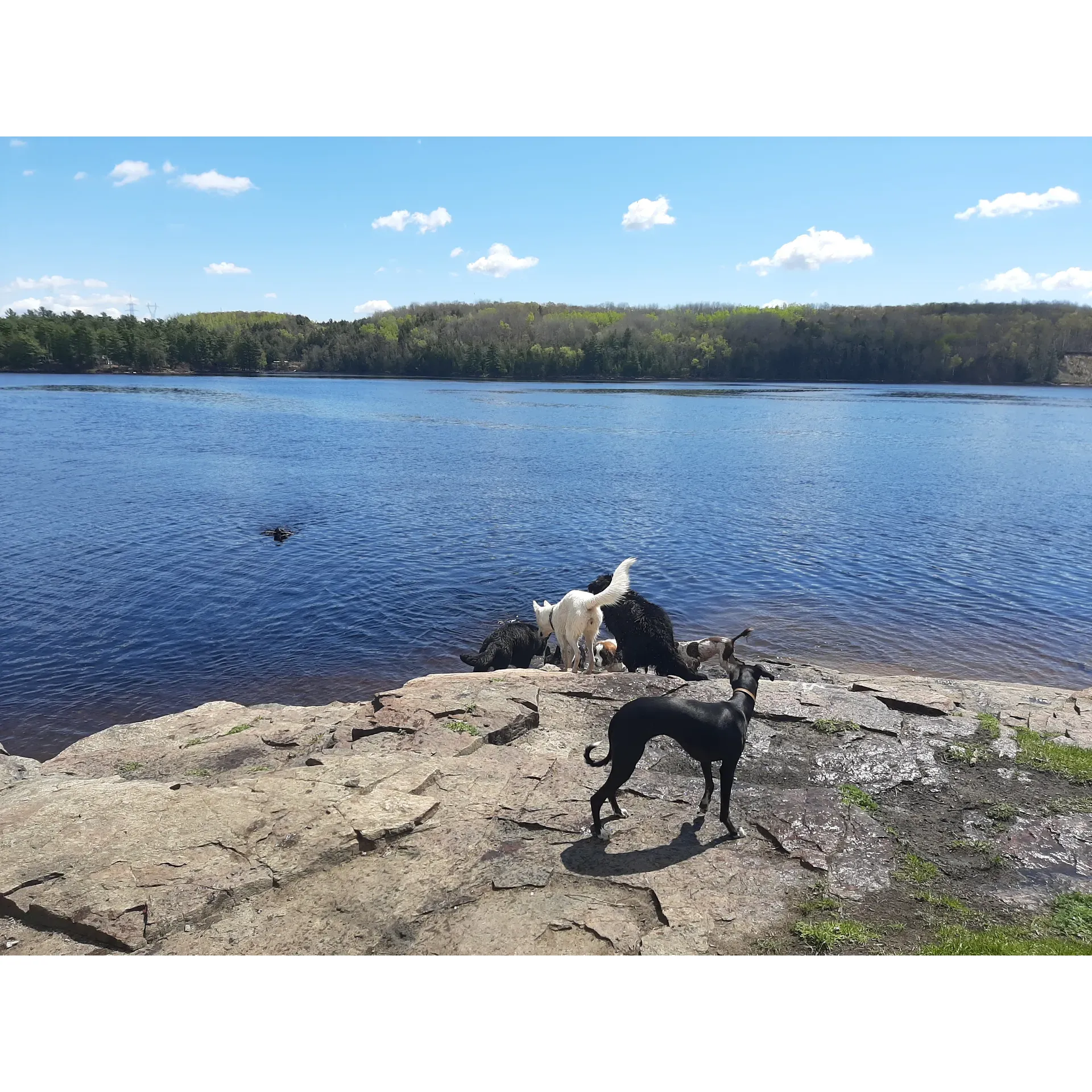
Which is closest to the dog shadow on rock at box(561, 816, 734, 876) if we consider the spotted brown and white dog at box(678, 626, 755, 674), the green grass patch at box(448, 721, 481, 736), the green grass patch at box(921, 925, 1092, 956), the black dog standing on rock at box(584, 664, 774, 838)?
the black dog standing on rock at box(584, 664, 774, 838)

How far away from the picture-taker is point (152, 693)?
15.1 m

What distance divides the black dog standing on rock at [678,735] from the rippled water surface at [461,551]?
9642 mm

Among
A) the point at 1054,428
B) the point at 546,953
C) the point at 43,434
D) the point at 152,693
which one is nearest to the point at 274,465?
the point at 43,434

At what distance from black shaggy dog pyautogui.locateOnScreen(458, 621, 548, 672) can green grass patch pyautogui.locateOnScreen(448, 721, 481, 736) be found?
18.0 ft

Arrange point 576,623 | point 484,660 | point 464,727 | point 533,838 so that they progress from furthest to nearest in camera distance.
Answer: point 484,660, point 576,623, point 464,727, point 533,838

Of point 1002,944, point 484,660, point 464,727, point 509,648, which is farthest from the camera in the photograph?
point 509,648

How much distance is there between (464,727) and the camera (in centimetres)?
966

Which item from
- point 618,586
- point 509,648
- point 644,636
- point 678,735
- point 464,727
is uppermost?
point 618,586

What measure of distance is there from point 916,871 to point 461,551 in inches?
850

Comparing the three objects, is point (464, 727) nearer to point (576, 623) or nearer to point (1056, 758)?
point (576, 623)

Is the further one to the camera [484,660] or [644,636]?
[484,660]

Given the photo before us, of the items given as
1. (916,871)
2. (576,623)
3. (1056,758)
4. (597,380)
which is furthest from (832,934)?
(597,380)

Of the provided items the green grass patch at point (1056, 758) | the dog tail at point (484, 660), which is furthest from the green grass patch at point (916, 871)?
the dog tail at point (484, 660)

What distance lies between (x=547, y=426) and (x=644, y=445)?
16.0 m
